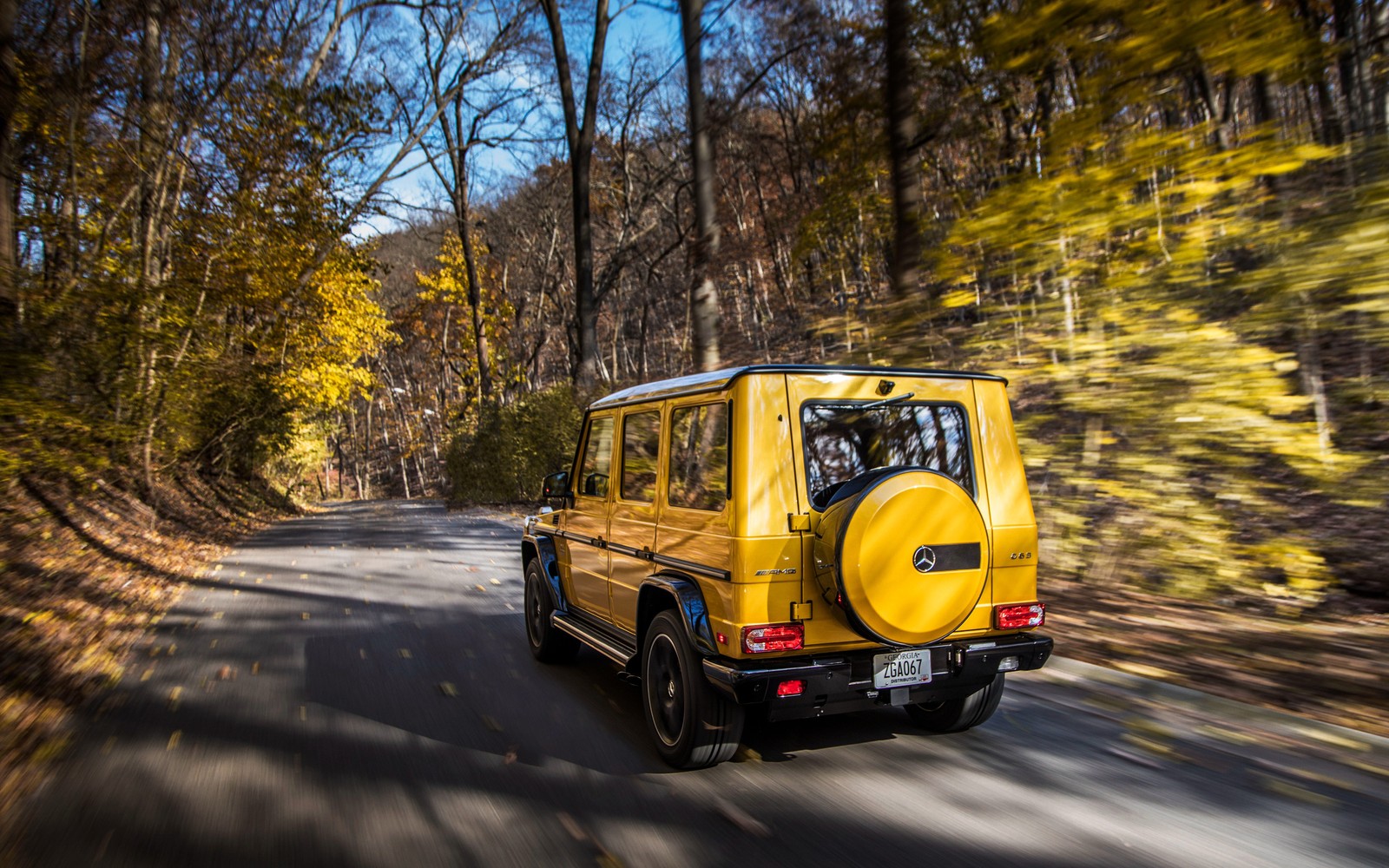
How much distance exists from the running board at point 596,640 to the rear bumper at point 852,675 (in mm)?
1062

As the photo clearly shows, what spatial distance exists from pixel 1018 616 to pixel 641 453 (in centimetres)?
225

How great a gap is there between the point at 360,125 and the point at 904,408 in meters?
19.0

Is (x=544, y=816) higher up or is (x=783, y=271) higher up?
(x=783, y=271)

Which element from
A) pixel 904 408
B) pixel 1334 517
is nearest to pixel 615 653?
pixel 904 408

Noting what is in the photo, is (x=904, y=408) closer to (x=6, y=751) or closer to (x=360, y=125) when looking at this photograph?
(x=6, y=751)

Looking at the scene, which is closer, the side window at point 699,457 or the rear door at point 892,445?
the rear door at point 892,445

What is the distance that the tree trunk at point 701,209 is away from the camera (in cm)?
1216

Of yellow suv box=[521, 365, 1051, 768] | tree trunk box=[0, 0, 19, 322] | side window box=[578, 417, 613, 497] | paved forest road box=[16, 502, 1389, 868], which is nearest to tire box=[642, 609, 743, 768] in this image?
yellow suv box=[521, 365, 1051, 768]

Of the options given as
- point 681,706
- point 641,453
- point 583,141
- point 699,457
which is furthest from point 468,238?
point 681,706

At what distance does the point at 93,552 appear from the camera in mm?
10266

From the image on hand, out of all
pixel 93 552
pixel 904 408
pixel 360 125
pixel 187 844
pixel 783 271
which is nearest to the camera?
pixel 187 844

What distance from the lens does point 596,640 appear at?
521 cm

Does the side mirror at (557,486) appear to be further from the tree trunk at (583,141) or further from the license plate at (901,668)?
the tree trunk at (583,141)

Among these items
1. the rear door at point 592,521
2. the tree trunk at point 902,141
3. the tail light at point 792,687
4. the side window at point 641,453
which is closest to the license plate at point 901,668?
the tail light at point 792,687
